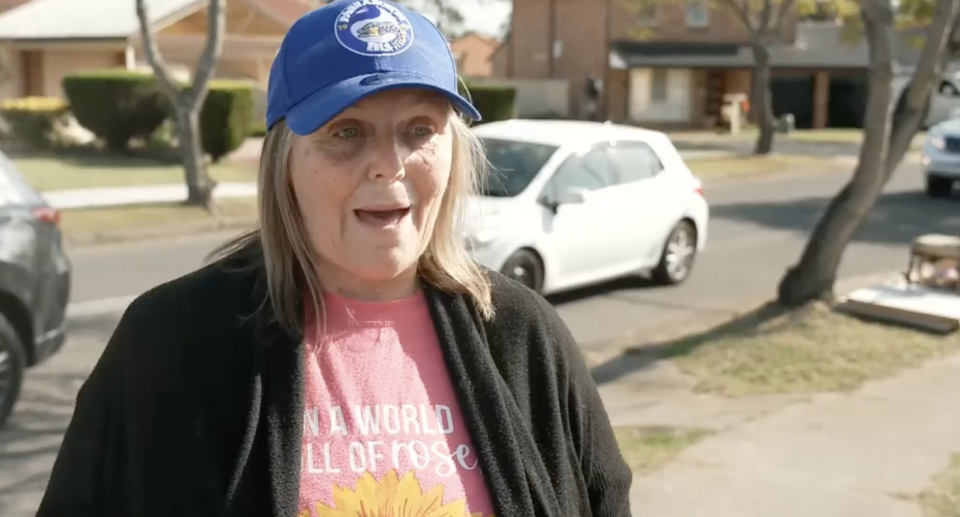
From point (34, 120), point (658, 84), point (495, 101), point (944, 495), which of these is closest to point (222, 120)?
point (34, 120)

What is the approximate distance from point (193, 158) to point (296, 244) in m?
14.2

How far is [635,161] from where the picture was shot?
11.2 meters

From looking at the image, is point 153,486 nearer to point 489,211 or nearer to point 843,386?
point 843,386

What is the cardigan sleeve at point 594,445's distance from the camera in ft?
6.91

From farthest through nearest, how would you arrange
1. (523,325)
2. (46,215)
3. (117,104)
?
1. (117,104)
2. (46,215)
3. (523,325)

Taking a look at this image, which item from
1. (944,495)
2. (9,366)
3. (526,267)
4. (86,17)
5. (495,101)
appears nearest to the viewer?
(944,495)

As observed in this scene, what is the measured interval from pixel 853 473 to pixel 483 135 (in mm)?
5579

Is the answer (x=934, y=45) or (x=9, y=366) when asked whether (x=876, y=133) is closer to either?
(x=934, y=45)

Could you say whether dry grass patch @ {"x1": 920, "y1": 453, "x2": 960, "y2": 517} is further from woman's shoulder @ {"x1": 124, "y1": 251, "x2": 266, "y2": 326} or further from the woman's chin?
woman's shoulder @ {"x1": 124, "y1": 251, "x2": 266, "y2": 326}

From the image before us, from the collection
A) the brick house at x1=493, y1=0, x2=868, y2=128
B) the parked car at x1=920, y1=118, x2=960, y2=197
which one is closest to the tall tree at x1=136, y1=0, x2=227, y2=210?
the parked car at x1=920, y1=118, x2=960, y2=197

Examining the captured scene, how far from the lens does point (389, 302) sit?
80.1 inches

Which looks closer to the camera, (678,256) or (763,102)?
(678,256)

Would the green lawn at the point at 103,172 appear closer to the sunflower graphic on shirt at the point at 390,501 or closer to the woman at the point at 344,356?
the woman at the point at 344,356

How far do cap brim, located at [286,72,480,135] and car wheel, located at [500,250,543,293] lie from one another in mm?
7587
